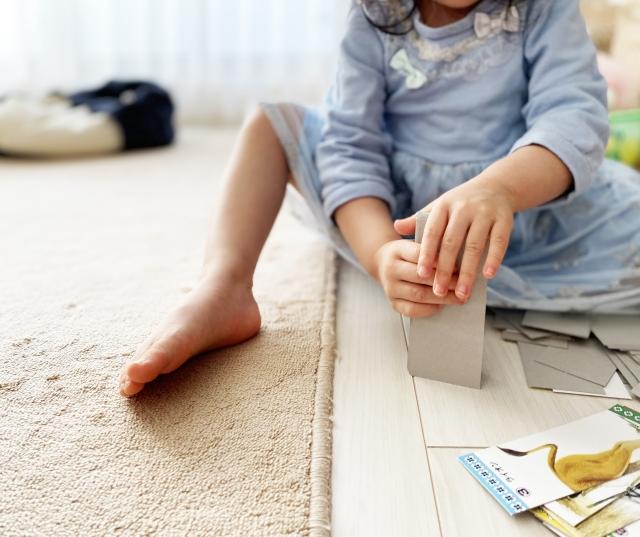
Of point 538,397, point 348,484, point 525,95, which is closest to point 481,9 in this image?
point 525,95

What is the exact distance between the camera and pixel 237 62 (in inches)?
89.7

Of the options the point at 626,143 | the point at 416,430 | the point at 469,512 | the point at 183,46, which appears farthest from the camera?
the point at 183,46

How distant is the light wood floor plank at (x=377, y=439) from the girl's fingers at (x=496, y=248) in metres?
0.16

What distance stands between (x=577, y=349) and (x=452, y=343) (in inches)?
7.3

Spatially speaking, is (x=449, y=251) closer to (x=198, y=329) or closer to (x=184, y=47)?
(x=198, y=329)

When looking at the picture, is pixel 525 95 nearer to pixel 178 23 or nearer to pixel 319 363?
pixel 319 363

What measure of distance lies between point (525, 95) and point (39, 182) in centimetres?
112

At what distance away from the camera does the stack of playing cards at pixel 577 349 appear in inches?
28.4

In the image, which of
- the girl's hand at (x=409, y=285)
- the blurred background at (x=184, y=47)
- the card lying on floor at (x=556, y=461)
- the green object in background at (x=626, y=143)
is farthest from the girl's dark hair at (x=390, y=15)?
the blurred background at (x=184, y=47)

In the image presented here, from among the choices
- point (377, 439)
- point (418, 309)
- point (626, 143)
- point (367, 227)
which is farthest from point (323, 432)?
point (626, 143)

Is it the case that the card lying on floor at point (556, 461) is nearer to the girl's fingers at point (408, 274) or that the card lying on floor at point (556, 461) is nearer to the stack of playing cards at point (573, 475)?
the stack of playing cards at point (573, 475)

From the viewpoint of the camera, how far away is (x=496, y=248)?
648 mm

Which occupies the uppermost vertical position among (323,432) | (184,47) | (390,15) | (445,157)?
(390,15)

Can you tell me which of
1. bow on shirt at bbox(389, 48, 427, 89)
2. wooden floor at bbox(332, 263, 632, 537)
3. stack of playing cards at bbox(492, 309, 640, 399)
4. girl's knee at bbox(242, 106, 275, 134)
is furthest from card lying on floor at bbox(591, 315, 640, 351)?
girl's knee at bbox(242, 106, 275, 134)
